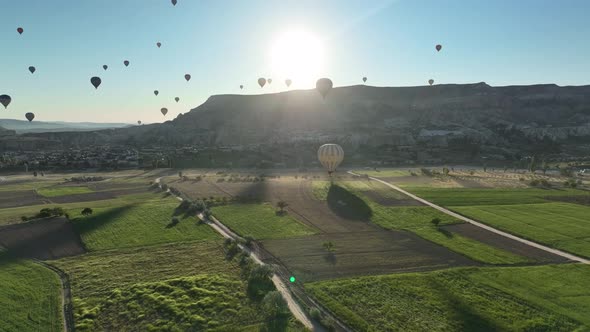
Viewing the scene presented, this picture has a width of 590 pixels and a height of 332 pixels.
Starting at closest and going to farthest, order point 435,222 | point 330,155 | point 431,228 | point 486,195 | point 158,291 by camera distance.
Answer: point 158,291 < point 431,228 < point 435,222 < point 486,195 < point 330,155

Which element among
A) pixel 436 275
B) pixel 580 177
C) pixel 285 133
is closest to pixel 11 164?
pixel 285 133

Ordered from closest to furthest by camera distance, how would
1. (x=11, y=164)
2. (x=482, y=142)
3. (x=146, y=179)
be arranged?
1. (x=146, y=179)
2. (x=11, y=164)
3. (x=482, y=142)

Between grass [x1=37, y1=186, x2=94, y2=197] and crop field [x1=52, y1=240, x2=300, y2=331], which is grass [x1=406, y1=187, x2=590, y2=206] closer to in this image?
crop field [x1=52, y1=240, x2=300, y2=331]

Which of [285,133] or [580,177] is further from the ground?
[285,133]

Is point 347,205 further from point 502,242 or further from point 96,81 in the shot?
point 96,81

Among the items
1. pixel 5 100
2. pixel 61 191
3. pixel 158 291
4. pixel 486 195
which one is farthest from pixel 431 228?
pixel 5 100

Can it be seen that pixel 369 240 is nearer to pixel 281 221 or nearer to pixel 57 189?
pixel 281 221
